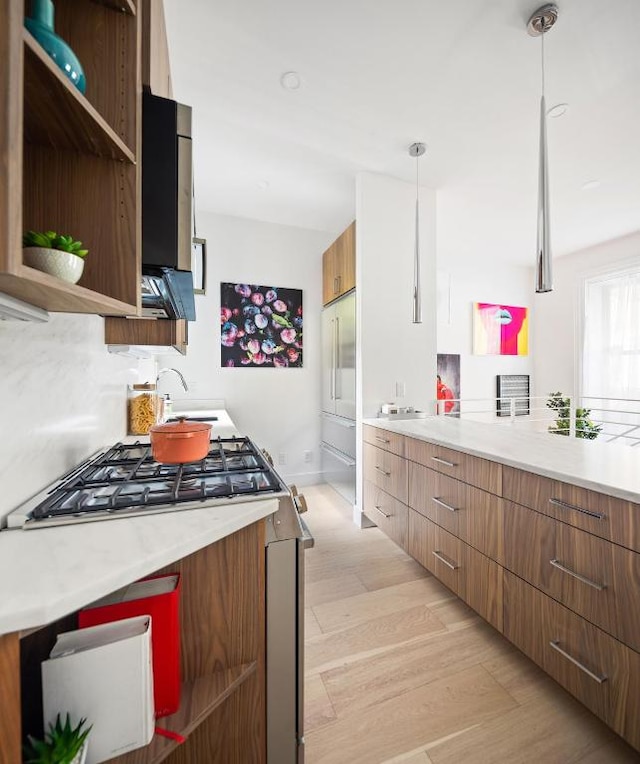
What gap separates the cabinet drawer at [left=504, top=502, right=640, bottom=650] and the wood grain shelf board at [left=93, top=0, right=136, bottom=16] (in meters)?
1.87

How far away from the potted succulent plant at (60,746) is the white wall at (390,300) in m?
2.35

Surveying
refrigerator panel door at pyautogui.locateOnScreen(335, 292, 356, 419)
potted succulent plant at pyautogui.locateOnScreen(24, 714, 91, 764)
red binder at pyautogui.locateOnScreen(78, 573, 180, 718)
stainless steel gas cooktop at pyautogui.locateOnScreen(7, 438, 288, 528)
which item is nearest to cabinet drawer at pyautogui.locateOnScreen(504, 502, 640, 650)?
stainless steel gas cooktop at pyautogui.locateOnScreen(7, 438, 288, 528)

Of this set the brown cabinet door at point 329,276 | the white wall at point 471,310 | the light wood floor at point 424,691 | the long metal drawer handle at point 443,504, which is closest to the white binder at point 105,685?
the light wood floor at point 424,691

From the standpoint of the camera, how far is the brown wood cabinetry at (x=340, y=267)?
9.73 feet

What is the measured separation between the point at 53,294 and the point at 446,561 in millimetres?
1919

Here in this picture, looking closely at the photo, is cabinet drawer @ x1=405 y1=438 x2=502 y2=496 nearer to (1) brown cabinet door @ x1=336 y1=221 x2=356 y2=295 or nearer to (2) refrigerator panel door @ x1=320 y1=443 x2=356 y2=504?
(2) refrigerator panel door @ x1=320 y1=443 x2=356 y2=504

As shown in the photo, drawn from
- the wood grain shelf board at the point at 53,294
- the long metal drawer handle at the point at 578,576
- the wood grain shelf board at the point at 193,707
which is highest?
the wood grain shelf board at the point at 53,294

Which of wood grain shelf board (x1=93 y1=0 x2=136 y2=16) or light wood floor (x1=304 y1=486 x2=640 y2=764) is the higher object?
wood grain shelf board (x1=93 y1=0 x2=136 y2=16)

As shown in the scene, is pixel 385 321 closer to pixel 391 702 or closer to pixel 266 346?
pixel 266 346

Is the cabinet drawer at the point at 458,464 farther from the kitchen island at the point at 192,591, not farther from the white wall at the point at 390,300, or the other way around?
the kitchen island at the point at 192,591

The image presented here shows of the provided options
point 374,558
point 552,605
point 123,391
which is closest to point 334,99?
point 123,391

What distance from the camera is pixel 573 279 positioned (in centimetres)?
470

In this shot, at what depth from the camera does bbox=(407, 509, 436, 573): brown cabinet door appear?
192cm

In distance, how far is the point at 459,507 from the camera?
1.69 metres
